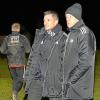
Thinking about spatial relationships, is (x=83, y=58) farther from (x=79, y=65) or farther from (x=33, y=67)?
(x=33, y=67)

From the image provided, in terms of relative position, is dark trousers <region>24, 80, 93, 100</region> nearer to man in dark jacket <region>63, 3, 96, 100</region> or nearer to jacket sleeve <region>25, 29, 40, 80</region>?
jacket sleeve <region>25, 29, 40, 80</region>

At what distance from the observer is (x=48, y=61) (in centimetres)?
827

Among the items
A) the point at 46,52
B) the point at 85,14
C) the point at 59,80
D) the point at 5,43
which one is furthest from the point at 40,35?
the point at 85,14

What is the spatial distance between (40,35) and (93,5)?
165 feet

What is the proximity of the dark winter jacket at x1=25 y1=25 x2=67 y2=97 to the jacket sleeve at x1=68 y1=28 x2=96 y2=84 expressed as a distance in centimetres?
72

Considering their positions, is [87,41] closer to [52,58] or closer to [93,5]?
[52,58]

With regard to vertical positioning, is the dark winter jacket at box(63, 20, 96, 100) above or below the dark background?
below

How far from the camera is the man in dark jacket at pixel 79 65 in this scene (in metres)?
7.43

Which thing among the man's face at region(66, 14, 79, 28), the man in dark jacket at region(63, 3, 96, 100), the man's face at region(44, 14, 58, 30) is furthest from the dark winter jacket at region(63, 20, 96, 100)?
the man's face at region(44, 14, 58, 30)

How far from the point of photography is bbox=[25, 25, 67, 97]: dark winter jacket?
324 inches

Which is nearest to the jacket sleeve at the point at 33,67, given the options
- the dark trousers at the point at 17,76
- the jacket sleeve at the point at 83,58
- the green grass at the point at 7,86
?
the jacket sleeve at the point at 83,58

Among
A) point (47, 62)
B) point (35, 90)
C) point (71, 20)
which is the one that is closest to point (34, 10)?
point (35, 90)

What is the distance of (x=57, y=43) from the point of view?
8.34m

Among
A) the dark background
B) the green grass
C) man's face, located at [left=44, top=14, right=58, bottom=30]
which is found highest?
the dark background
